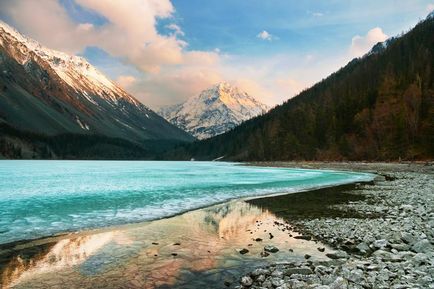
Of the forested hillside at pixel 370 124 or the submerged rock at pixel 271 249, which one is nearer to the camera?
the submerged rock at pixel 271 249

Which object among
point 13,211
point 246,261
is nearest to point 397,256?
point 246,261

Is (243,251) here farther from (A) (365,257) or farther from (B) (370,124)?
(B) (370,124)

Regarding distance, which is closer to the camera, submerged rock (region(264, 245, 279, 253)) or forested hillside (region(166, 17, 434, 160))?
submerged rock (region(264, 245, 279, 253))

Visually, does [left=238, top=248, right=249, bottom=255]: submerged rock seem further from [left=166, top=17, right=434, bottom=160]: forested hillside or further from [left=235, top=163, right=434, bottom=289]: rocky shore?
[left=166, top=17, right=434, bottom=160]: forested hillside

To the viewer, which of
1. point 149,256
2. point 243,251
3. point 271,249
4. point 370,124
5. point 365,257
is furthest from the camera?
point 370,124

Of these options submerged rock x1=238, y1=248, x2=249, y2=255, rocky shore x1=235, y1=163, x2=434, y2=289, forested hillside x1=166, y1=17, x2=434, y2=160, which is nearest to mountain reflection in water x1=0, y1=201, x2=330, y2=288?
submerged rock x1=238, y1=248, x2=249, y2=255

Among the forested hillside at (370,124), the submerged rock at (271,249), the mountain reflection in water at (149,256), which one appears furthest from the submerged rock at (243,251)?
the forested hillside at (370,124)

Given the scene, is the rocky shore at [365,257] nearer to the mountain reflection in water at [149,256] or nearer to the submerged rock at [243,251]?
the mountain reflection in water at [149,256]

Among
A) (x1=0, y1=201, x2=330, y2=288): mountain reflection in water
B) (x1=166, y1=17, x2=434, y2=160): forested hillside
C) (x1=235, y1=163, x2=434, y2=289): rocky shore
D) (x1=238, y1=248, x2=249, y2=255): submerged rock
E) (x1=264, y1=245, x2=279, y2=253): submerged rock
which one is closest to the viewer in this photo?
(x1=235, y1=163, x2=434, y2=289): rocky shore

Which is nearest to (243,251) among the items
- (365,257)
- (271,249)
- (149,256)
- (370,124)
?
(271,249)

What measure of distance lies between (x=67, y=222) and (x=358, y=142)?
114391 mm

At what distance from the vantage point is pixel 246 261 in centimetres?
1430

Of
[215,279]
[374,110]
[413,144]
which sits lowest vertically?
[215,279]

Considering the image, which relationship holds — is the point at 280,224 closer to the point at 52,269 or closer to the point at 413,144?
the point at 52,269
